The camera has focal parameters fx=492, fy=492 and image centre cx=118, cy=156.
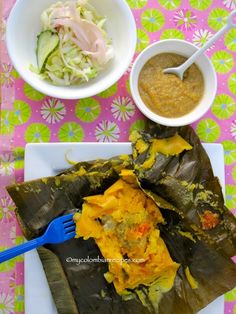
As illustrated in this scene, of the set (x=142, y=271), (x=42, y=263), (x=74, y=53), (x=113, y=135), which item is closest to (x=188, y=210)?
(x=142, y=271)

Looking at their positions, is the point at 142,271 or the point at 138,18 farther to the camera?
the point at 138,18

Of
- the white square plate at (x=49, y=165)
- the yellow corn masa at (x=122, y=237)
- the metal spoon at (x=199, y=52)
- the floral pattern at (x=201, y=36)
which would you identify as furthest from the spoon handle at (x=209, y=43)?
the yellow corn masa at (x=122, y=237)

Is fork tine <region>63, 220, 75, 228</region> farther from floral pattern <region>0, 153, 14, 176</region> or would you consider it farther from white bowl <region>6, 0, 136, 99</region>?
white bowl <region>6, 0, 136, 99</region>

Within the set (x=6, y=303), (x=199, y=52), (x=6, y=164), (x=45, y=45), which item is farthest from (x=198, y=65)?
(x=6, y=303)

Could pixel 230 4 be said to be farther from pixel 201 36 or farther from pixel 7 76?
pixel 7 76

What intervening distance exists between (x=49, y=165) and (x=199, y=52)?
599mm

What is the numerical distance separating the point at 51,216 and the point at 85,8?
27.0 inches

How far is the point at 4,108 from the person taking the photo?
166 cm

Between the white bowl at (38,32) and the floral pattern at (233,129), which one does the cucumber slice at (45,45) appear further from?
the floral pattern at (233,129)

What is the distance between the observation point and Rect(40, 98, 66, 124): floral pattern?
166cm

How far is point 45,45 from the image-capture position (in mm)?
1588

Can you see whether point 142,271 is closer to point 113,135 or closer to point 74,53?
point 113,135

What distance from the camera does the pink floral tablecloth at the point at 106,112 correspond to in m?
1.64

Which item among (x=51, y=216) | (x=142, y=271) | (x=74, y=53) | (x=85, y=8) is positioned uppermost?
(x=85, y=8)
